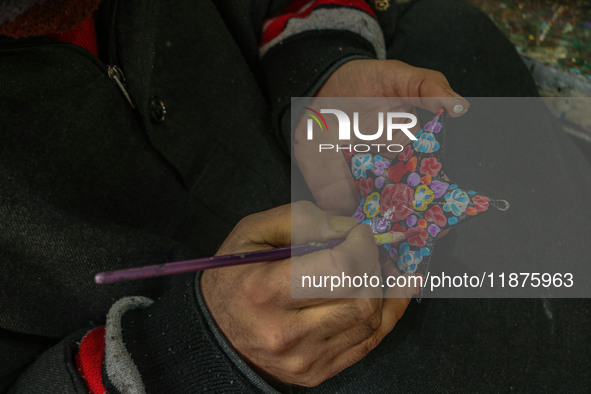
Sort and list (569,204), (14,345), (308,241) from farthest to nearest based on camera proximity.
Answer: (569,204) < (14,345) < (308,241)

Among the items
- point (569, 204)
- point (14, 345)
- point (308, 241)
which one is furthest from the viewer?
point (569, 204)

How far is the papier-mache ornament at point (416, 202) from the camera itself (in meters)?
0.31

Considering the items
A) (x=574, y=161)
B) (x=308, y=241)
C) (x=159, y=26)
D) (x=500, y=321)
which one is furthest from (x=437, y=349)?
(x=159, y=26)

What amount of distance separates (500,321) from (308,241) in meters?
0.28

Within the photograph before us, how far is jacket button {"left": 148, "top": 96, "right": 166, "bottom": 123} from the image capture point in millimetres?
435

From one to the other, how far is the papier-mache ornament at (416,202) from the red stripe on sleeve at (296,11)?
258mm

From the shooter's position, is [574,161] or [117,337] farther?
[574,161]

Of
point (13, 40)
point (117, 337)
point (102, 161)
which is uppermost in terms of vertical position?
point (13, 40)

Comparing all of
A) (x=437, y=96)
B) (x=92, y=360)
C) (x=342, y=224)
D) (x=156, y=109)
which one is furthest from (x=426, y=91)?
(x=92, y=360)

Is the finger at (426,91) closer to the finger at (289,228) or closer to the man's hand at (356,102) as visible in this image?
the man's hand at (356,102)

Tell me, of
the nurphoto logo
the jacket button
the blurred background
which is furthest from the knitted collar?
the blurred background

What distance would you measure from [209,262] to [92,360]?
0.20 m

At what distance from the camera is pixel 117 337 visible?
1.24 feet

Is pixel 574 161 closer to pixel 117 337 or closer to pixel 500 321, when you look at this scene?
pixel 500 321
